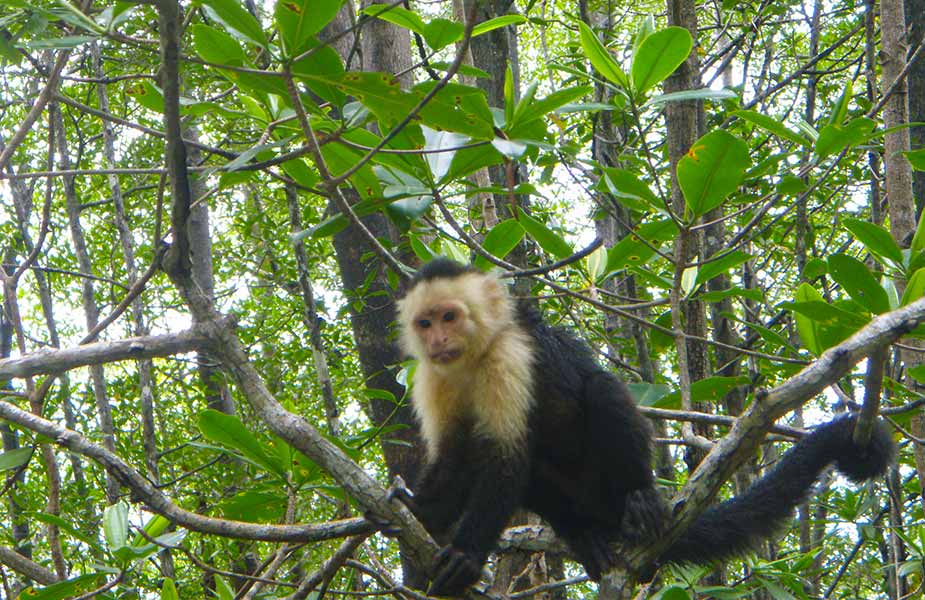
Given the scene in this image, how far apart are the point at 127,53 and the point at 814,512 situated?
574cm

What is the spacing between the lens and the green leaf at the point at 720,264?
3.14m

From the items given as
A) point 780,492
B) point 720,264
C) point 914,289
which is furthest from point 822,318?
point 780,492

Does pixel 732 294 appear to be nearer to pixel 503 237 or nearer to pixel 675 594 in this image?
pixel 503 237

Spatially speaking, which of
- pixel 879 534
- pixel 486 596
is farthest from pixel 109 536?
pixel 879 534

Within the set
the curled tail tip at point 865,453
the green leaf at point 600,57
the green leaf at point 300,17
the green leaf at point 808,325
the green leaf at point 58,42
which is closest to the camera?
the green leaf at point 300,17

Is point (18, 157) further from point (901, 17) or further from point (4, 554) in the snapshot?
point (901, 17)

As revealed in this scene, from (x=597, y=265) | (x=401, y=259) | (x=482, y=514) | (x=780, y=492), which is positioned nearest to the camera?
(x=482, y=514)

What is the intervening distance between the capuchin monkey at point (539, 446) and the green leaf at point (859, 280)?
1.26 feet

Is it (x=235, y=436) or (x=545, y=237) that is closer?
(x=235, y=436)

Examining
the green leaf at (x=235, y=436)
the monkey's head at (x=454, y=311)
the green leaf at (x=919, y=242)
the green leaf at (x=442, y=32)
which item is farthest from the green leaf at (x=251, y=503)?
the green leaf at (x=919, y=242)

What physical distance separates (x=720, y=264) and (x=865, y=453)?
2.55ft

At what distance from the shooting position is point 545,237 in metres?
3.03

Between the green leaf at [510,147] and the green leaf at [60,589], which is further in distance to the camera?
the green leaf at [60,589]

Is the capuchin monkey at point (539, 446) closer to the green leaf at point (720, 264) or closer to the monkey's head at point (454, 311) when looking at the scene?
the monkey's head at point (454, 311)
